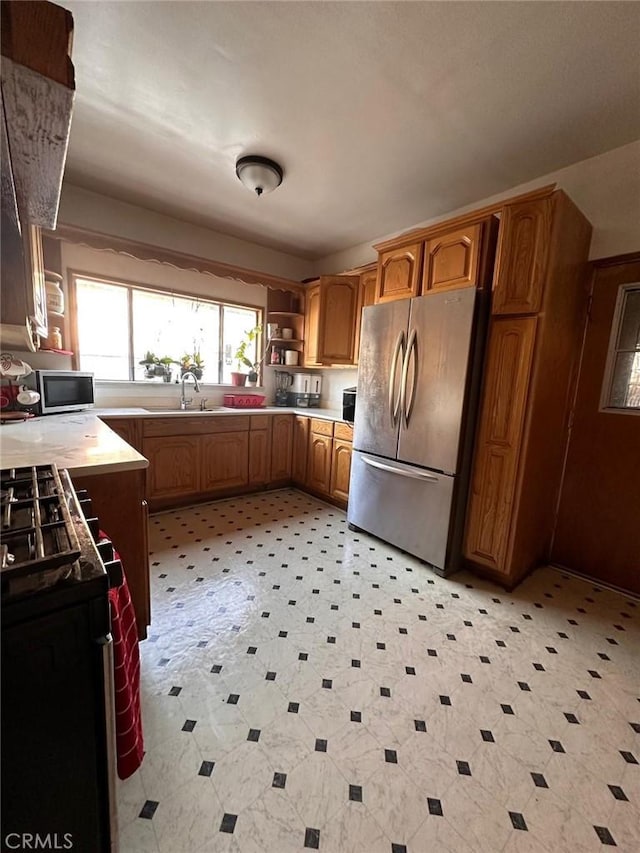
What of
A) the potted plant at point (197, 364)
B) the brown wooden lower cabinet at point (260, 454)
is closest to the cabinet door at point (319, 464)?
the brown wooden lower cabinet at point (260, 454)

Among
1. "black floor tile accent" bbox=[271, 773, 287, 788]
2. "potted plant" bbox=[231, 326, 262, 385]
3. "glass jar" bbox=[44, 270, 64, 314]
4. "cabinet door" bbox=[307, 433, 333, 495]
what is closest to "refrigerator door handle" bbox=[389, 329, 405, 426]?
"cabinet door" bbox=[307, 433, 333, 495]

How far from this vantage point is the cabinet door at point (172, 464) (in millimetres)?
3062

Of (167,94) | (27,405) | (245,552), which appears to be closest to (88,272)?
(27,405)

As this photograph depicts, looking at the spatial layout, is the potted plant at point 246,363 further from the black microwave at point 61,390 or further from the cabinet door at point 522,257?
the cabinet door at point 522,257

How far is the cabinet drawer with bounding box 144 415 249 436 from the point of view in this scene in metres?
3.03

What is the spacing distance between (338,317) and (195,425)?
6.07ft

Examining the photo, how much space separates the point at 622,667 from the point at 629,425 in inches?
54.5

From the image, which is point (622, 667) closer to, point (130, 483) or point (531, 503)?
point (531, 503)

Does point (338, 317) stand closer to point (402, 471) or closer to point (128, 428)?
point (402, 471)

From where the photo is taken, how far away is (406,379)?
2.47m

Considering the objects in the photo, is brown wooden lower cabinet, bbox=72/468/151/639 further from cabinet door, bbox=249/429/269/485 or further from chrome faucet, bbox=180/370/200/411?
chrome faucet, bbox=180/370/200/411

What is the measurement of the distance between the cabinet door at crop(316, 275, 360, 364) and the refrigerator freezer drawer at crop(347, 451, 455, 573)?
1375 millimetres

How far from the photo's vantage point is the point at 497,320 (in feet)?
7.13

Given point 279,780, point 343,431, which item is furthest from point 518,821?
point 343,431
